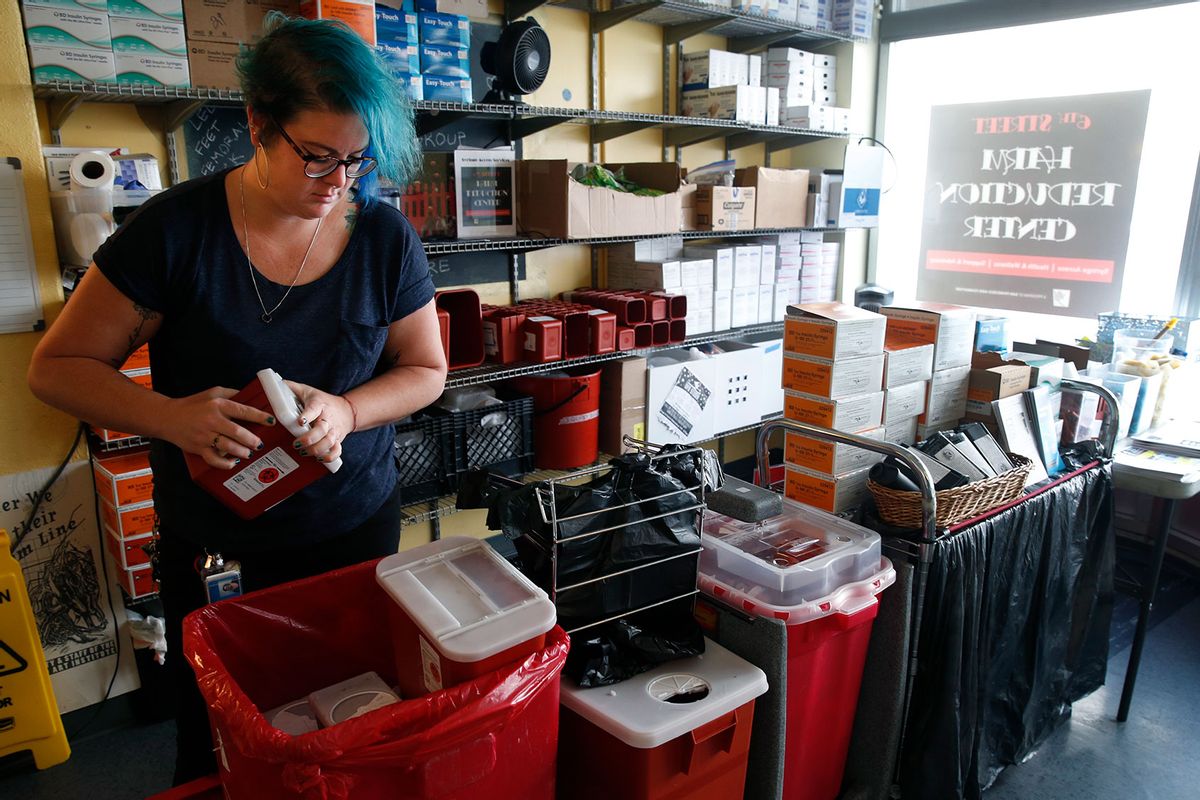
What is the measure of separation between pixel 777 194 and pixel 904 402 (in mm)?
1704

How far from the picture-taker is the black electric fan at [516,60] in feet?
8.74

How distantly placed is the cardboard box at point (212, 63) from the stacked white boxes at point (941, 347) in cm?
190

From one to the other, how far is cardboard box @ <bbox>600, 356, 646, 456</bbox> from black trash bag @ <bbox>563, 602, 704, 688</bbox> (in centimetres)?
168

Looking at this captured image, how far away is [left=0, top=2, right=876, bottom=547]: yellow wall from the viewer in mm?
2070

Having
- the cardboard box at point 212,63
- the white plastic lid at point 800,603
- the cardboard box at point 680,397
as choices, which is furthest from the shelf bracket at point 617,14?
the white plastic lid at point 800,603

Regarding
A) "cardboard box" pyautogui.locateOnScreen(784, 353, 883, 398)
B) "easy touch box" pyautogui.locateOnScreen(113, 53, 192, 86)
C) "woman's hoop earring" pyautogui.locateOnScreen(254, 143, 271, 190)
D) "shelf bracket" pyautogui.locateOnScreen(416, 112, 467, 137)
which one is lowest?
"cardboard box" pyautogui.locateOnScreen(784, 353, 883, 398)

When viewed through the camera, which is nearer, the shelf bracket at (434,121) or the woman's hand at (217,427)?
the woman's hand at (217,427)

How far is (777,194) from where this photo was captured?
140 inches

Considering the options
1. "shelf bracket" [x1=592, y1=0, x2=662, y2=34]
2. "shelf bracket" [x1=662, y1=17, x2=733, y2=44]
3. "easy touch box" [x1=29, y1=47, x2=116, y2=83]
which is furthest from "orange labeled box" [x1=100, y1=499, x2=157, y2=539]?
"shelf bracket" [x1=662, y1=17, x2=733, y2=44]

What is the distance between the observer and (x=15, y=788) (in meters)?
2.15

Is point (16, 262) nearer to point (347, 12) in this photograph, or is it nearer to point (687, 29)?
point (347, 12)

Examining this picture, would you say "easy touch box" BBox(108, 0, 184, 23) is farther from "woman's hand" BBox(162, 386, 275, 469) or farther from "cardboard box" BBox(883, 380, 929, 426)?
"cardboard box" BBox(883, 380, 929, 426)

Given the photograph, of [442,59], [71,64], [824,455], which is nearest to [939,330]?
[824,455]

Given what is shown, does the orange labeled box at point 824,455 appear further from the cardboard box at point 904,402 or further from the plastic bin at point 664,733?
the plastic bin at point 664,733
